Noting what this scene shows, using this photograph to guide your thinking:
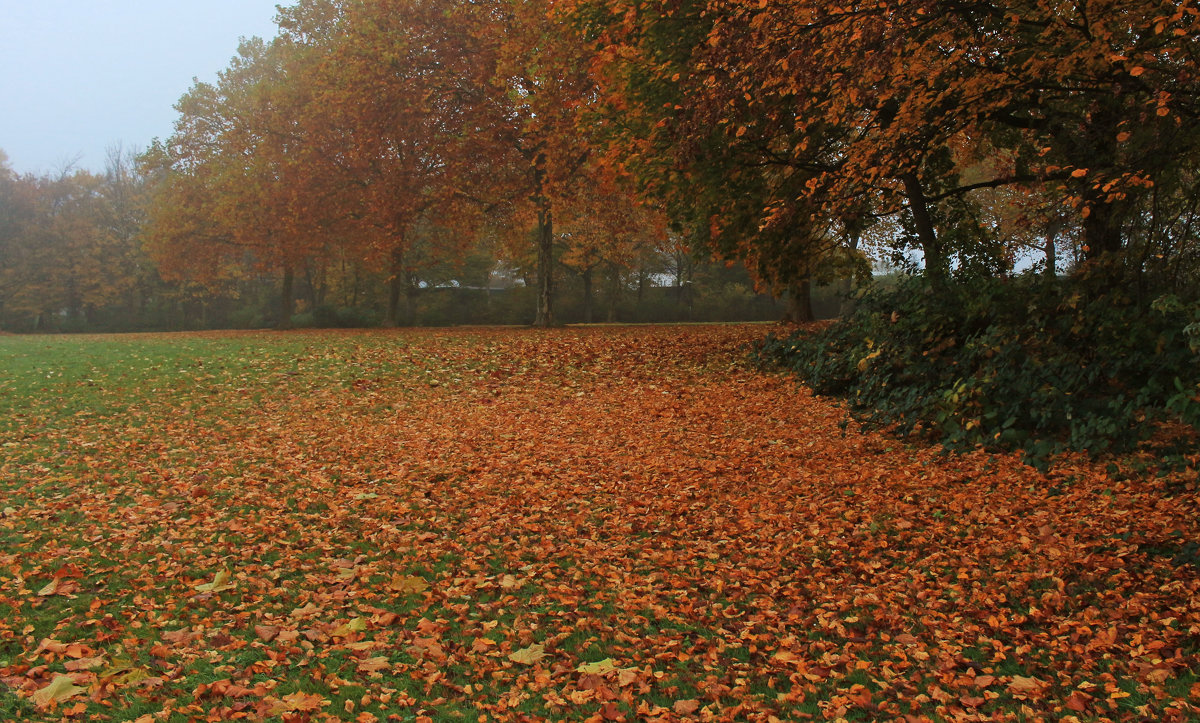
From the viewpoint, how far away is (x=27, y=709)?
3.49 meters

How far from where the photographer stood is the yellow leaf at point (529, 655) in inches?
158

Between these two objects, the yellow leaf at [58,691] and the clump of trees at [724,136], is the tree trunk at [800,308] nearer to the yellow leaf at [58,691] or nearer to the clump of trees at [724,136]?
the clump of trees at [724,136]

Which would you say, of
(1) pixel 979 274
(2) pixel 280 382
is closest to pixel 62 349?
(2) pixel 280 382

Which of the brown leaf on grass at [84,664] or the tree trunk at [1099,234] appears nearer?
the brown leaf on grass at [84,664]

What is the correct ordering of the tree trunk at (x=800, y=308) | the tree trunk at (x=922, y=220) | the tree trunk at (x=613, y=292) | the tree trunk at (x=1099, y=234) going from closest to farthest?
the tree trunk at (x=1099, y=234) → the tree trunk at (x=922, y=220) → the tree trunk at (x=800, y=308) → the tree trunk at (x=613, y=292)

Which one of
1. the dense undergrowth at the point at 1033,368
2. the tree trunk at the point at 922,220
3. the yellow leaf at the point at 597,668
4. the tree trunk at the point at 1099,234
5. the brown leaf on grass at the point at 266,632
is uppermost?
the tree trunk at the point at 922,220

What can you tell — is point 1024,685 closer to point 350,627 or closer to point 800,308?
point 350,627

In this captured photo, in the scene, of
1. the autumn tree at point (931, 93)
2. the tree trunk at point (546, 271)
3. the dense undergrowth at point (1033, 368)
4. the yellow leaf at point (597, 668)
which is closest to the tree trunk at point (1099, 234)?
the autumn tree at point (931, 93)

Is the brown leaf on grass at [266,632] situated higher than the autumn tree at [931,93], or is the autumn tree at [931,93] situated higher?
the autumn tree at [931,93]

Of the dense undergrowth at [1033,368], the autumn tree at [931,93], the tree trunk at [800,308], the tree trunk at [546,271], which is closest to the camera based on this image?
the dense undergrowth at [1033,368]

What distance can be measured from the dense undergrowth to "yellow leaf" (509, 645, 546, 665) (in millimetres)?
5021

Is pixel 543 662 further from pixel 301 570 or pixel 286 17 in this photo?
Result: pixel 286 17

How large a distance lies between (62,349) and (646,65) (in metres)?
15.5

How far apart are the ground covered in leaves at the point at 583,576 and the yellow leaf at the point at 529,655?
0.07ft
